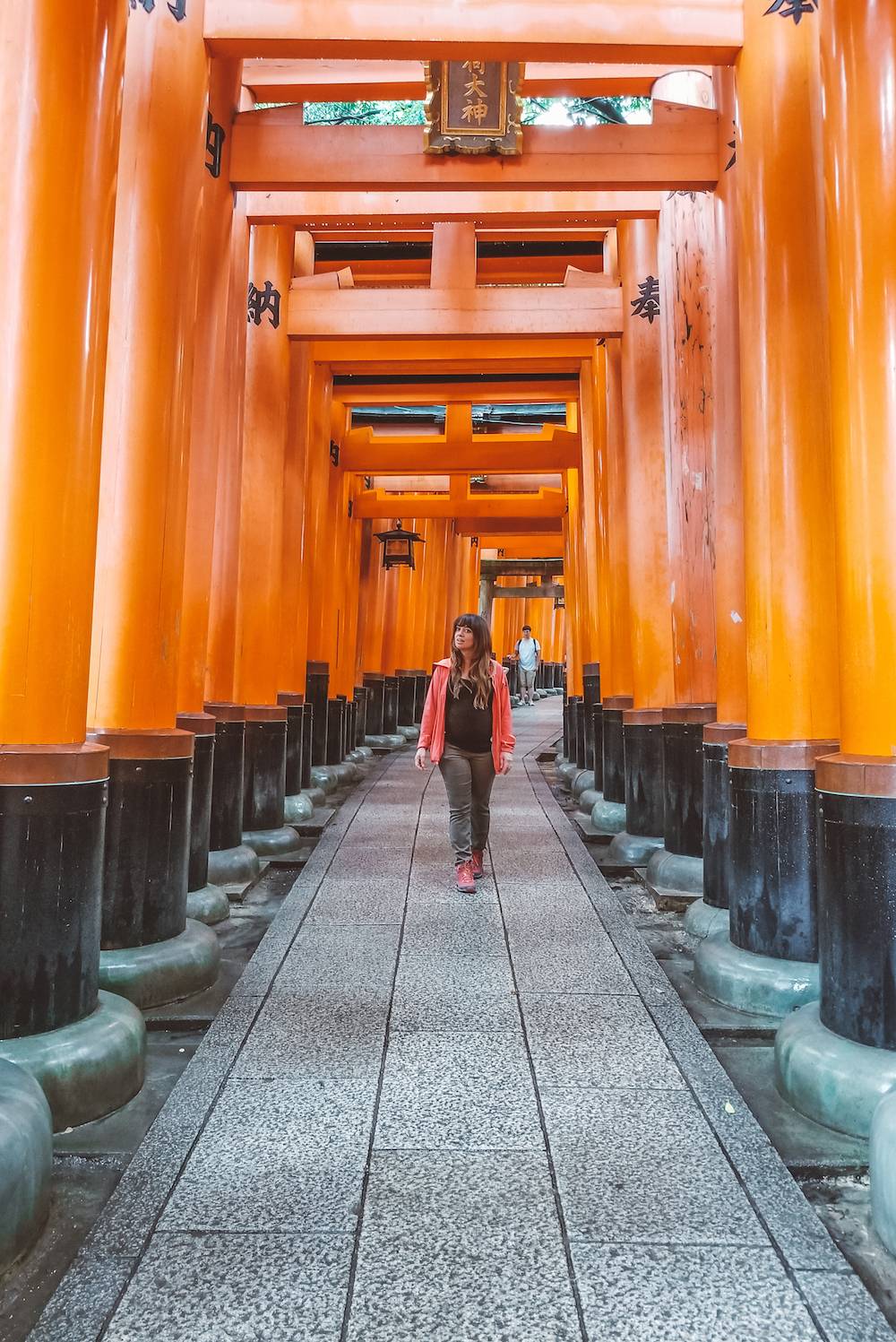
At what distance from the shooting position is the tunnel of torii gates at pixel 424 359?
8.69 ft

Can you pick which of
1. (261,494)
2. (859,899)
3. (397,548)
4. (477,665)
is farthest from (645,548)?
(397,548)

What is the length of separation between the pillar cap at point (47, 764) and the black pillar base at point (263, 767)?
3.83 metres

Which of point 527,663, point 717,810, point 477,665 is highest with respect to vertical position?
point 527,663

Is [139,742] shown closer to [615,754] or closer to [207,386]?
[207,386]

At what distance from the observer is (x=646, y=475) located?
6602 millimetres

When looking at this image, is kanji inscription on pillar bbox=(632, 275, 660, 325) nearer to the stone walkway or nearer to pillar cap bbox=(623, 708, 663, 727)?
pillar cap bbox=(623, 708, 663, 727)

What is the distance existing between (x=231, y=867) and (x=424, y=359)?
5.30m

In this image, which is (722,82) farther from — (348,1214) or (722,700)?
(348,1214)

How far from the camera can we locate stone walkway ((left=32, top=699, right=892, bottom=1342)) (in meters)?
1.78

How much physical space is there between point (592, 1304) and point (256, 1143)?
1003mm

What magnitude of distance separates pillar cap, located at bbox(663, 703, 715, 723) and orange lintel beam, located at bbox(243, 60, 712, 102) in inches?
154

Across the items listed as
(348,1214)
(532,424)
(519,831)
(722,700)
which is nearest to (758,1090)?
(348,1214)

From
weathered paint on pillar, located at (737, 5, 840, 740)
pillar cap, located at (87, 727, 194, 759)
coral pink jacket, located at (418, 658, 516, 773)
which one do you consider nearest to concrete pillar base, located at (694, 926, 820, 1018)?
weathered paint on pillar, located at (737, 5, 840, 740)

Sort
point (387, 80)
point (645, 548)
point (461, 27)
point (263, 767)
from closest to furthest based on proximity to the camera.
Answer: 1. point (461, 27)
2. point (387, 80)
3. point (645, 548)
4. point (263, 767)
